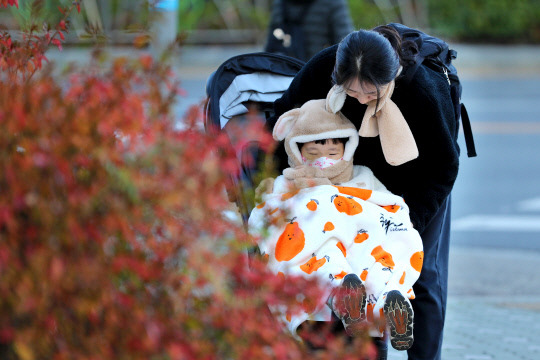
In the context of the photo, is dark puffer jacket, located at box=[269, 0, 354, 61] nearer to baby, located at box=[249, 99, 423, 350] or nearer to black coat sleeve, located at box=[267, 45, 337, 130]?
black coat sleeve, located at box=[267, 45, 337, 130]

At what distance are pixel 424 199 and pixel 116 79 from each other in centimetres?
184

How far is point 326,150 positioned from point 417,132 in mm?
364

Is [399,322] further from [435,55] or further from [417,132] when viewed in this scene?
[435,55]

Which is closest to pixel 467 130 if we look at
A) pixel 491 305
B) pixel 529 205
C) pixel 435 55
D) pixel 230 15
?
pixel 435 55

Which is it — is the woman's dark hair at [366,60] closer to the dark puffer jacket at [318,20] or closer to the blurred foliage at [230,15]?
the dark puffer jacket at [318,20]

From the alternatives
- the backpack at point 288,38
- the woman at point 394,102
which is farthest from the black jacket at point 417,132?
the backpack at point 288,38

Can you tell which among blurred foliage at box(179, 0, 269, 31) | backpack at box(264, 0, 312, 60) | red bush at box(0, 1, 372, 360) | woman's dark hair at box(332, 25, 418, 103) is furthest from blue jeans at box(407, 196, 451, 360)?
blurred foliage at box(179, 0, 269, 31)

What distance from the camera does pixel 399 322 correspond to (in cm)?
279

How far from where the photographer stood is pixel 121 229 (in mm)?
1594

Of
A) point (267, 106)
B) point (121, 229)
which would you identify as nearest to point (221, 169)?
point (121, 229)

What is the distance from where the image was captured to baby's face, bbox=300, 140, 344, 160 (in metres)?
3.25

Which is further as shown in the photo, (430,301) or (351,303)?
(430,301)

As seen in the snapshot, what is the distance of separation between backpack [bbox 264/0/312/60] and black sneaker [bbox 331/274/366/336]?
3126 millimetres

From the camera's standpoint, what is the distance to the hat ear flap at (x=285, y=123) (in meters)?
3.29
